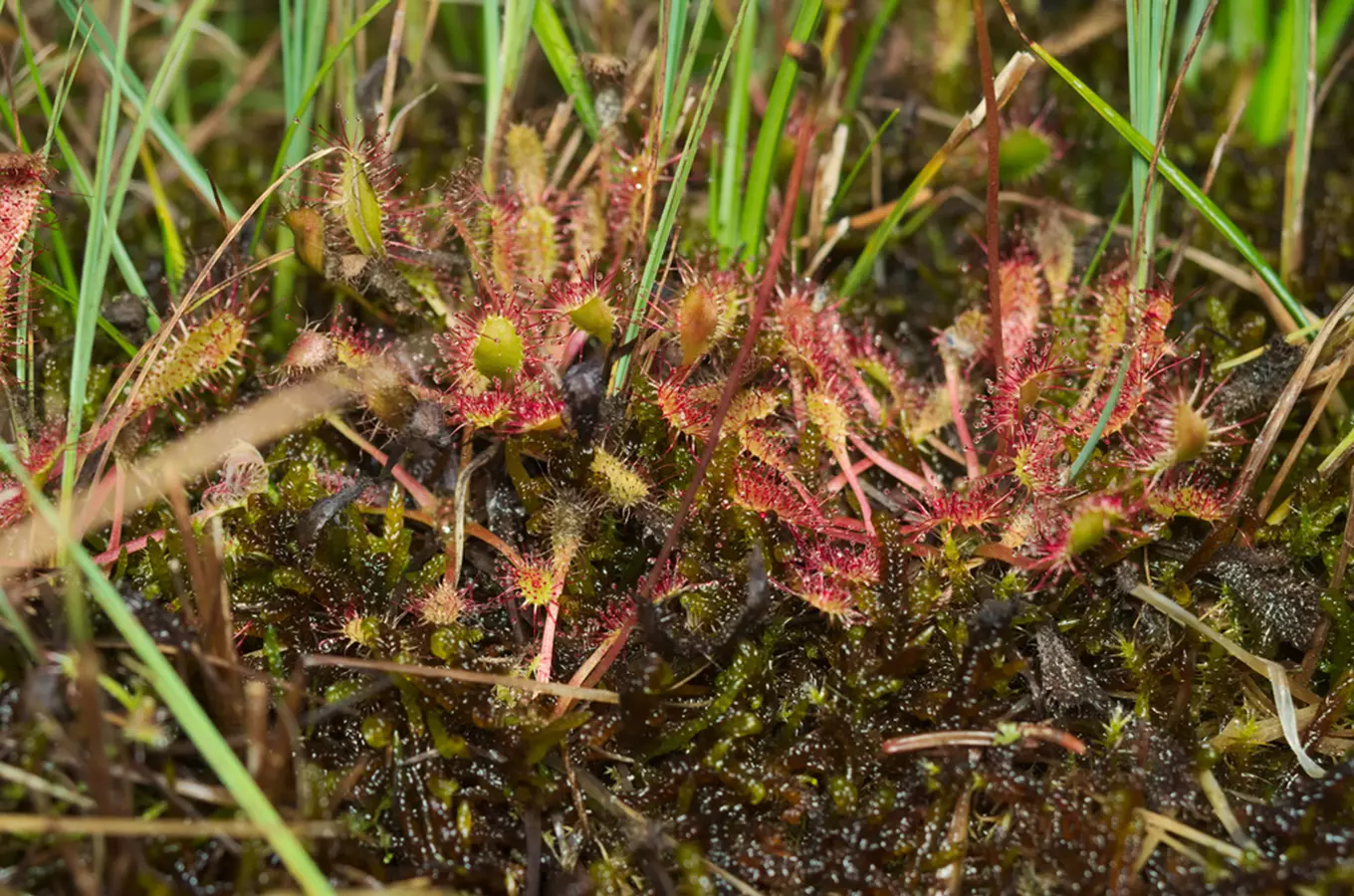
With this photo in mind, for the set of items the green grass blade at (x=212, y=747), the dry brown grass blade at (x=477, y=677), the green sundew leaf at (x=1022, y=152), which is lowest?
the dry brown grass blade at (x=477, y=677)

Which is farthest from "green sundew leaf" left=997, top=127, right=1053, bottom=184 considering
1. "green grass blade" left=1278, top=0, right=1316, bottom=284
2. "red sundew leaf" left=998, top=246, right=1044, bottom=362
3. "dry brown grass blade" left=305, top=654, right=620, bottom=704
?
"dry brown grass blade" left=305, top=654, right=620, bottom=704

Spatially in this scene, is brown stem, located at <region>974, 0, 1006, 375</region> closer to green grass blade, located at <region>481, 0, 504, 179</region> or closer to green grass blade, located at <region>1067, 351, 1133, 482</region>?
green grass blade, located at <region>1067, 351, 1133, 482</region>

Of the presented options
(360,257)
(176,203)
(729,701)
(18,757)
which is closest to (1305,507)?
(729,701)

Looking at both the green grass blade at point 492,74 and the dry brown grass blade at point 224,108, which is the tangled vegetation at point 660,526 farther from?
the dry brown grass blade at point 224,108

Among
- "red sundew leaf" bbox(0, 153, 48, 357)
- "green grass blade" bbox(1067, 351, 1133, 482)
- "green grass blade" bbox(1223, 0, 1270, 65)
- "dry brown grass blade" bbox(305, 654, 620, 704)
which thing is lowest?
"dry brown grass blade" bbox(305, 654, 620, 704)

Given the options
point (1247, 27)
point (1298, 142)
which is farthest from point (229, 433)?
point (1247, 27)

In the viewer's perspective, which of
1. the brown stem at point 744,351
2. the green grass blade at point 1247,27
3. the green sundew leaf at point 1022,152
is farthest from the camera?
the green grass blade at point 1247,27

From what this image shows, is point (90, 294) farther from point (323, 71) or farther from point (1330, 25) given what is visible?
point (1330, 25)

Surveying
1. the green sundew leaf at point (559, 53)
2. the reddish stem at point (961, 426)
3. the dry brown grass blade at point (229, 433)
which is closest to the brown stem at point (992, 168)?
the reddish stem at point (961, 426)
